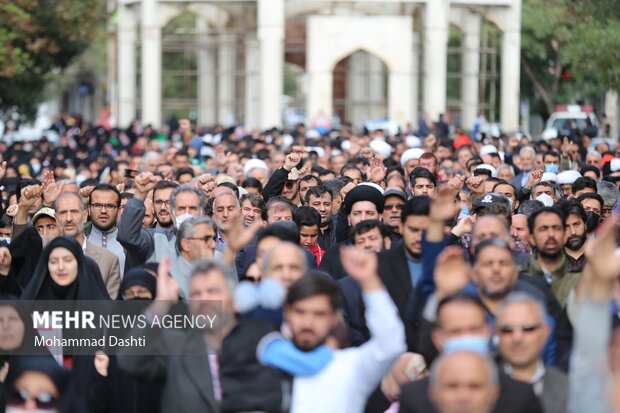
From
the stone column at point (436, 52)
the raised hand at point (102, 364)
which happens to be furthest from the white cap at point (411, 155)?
the stone column at point (436, 52)

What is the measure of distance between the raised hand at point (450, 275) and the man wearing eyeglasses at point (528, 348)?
1.21 feet

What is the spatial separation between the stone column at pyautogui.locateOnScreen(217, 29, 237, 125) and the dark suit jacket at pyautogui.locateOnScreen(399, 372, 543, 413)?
119 feet

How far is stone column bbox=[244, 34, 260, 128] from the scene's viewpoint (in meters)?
41.0

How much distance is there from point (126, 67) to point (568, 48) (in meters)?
17.2

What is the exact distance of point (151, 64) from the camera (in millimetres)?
37750

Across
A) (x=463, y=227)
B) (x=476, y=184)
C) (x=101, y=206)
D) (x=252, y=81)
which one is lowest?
(x=463, y=227)

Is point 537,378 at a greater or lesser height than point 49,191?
lesser

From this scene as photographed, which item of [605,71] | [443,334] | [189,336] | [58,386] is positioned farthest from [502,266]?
[605,71]

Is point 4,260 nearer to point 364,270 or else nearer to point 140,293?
point 140,293

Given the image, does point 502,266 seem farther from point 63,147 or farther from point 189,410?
point 63,147

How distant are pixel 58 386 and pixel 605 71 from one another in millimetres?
16347

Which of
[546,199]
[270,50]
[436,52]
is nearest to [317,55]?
[270,50]

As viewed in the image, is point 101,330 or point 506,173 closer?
point 101,330

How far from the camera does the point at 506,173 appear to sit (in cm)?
1567
